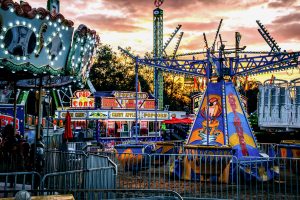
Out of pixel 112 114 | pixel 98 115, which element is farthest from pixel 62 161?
pixel 112 114

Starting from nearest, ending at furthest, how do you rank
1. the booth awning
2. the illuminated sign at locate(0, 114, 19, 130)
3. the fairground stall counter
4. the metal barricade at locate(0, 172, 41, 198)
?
the metal barricade at locate(0, 172, 41, 198) → the illuminated sign at locate(0, 114, 19, 130) → the fairground stall counter → the booth awning

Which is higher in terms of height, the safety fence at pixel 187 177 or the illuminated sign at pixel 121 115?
the illuminated sign at pixel 121 115

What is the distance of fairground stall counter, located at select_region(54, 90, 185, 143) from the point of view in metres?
30.0

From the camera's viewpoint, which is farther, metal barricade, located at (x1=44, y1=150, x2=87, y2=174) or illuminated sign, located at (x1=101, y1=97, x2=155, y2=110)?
illuminated sign, located at (x1=101, y1=97, x2=155, y2=110)

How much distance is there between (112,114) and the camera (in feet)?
101

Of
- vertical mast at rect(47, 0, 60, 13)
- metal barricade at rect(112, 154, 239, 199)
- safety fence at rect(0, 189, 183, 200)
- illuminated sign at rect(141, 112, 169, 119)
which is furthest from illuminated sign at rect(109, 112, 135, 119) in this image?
vertical mast at rect(47, 0, 60, 13)

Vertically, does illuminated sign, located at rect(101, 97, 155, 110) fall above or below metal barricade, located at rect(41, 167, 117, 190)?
above

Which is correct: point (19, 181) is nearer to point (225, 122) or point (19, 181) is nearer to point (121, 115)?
point (225, 122)

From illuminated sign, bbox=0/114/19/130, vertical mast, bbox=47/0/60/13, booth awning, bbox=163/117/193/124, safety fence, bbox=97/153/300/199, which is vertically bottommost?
safety fence, bbox=97/153/300/199

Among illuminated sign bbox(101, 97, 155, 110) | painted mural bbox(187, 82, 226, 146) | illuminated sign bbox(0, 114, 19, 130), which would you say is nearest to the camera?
illuminated sign bbox(0, 114, 19, 130)

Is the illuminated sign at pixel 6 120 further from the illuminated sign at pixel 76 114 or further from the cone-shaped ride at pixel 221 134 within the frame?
the illuminated sign at pixel 76 114

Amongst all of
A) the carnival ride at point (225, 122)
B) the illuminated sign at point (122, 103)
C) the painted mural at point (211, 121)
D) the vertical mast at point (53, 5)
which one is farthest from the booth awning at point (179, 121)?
the vertical mast at point (53, 5)

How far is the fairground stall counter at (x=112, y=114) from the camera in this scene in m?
30.0

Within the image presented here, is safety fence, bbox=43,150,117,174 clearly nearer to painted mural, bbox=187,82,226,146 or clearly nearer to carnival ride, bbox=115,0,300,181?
carnival ride, bbox=115,0,300,181
